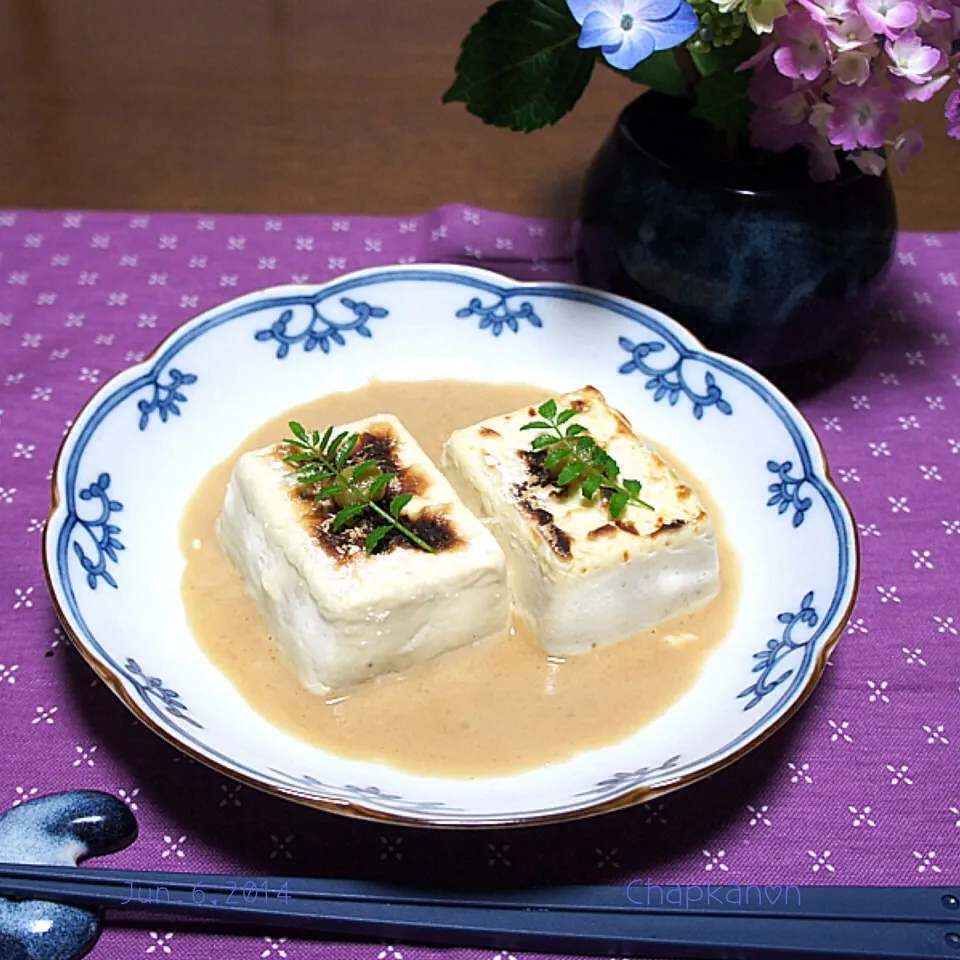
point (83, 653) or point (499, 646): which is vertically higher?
point (83, 653)

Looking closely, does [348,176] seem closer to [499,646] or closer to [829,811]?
[499,646]

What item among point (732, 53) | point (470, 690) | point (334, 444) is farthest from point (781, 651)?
point (732, 53)

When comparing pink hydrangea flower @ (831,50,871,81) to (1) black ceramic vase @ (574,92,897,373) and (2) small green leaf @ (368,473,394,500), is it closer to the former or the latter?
(1) black ceramic vase @ (574,92,897,373)

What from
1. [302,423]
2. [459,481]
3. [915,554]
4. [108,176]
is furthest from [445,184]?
[915,554]

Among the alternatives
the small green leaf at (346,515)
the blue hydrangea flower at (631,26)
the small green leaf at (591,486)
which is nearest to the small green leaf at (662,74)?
the blue hydrangea flower at (631,26)

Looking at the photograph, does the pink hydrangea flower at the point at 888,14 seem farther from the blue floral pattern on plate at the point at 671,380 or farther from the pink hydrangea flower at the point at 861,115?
the blue floral pattern on plate at the point at 671,380

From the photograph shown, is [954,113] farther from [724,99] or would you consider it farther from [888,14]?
[724,99]
